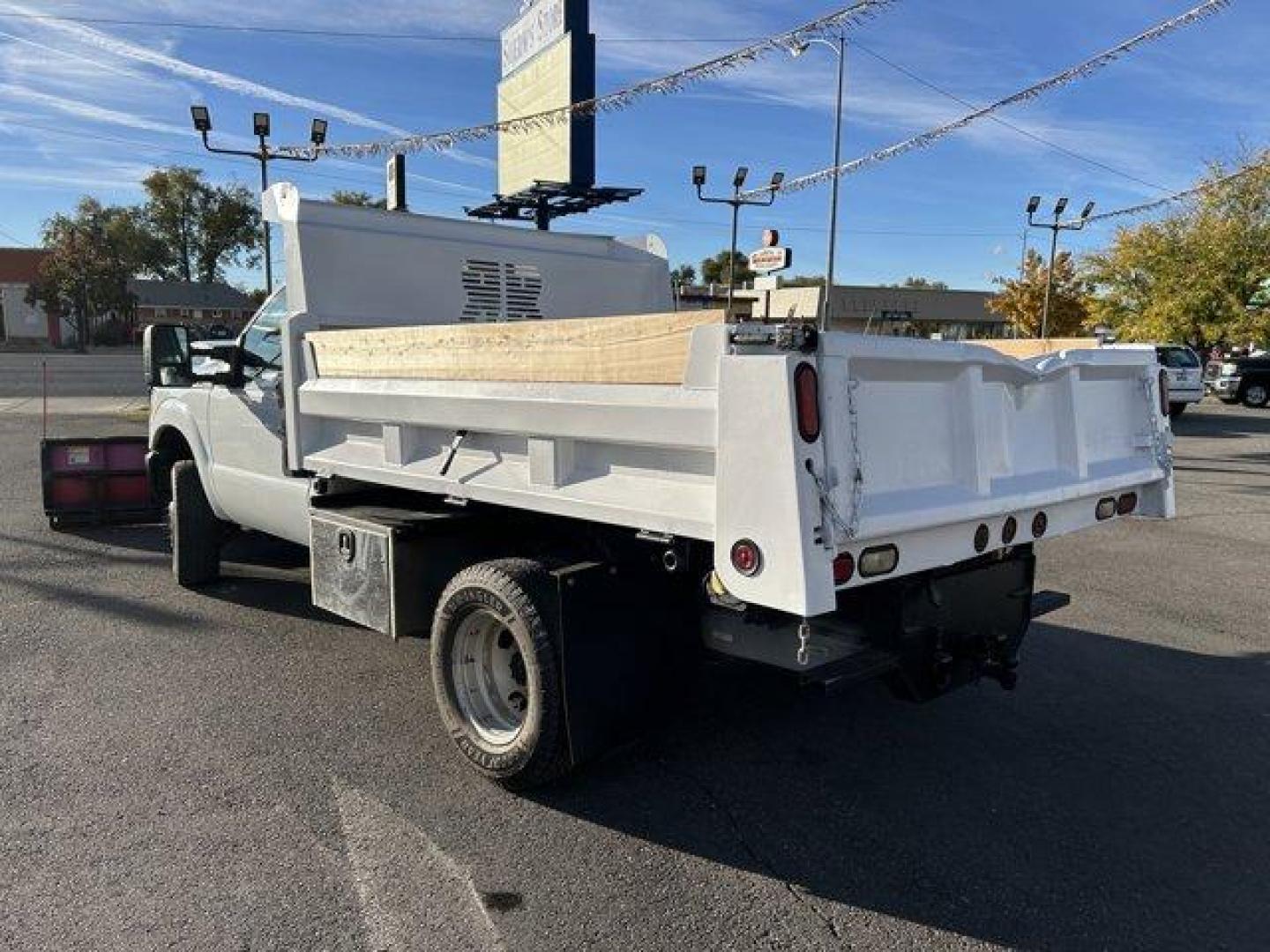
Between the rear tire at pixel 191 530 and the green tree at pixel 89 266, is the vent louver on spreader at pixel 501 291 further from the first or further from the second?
the green tree at pixel 89 266

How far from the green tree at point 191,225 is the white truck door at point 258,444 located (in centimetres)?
8092

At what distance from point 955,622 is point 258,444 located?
13.9ft

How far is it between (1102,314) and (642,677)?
110 ft

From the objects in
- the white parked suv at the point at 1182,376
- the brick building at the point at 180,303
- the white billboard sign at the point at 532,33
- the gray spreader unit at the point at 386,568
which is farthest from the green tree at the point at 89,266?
the gray spreader unit at the point at 386,568

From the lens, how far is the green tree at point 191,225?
262 ft

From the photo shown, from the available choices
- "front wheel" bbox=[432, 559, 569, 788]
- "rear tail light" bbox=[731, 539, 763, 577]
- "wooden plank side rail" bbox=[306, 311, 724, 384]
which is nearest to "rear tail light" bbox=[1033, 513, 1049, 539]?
"rear tail light" bbox=[731, 539, 763, 577]

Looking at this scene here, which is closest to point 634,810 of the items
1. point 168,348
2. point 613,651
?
point 613,651

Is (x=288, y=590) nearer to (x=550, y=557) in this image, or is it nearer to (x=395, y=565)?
(x=395, y=565)

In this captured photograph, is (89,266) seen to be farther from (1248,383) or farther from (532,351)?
(532,351)

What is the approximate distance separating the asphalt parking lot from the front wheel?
0.18m

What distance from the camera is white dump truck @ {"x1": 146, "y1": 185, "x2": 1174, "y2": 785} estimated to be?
2830 mm


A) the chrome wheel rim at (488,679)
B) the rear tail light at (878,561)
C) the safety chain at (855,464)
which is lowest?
the chrome wheel rim at (488,679)

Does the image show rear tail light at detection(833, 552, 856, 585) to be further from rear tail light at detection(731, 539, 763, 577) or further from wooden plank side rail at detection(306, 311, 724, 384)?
wooden plank side rail at detection(306, 311, 724, 384)

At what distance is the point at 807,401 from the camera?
2.74 meters
